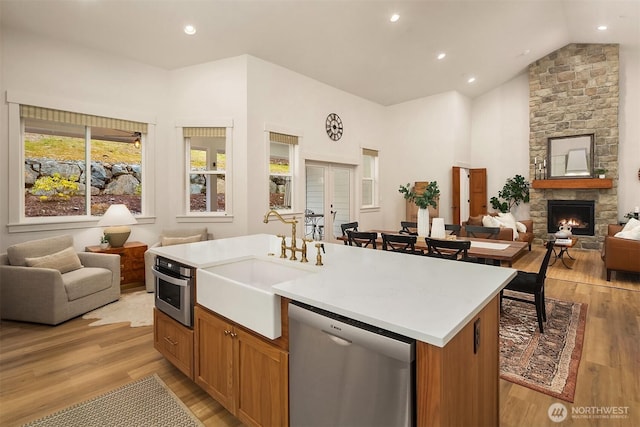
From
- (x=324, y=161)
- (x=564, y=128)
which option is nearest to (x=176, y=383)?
(x=324, y=161)

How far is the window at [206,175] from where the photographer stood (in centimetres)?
515

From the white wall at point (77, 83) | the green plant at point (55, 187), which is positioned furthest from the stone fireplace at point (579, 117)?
the green plant at point (55, 187)

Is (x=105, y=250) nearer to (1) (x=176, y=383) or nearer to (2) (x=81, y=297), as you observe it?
(2) (x=81, y=297)

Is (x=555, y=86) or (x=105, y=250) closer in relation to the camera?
(x=105, y=250)

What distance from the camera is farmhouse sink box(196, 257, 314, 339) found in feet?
4.75

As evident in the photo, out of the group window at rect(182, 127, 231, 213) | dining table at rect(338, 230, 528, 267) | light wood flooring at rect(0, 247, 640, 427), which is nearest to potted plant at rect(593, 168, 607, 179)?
light wood flooring at rect(0, 247, 640, 427)

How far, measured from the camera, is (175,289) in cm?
209

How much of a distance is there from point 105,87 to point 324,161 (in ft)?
11.9

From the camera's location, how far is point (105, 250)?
411 centimetres

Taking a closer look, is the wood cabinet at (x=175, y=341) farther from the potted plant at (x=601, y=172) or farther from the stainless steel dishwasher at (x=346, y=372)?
the potted plant at (x=601, y=172)

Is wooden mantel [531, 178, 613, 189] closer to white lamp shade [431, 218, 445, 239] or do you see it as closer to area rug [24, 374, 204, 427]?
white lamp shade [431, 218, 445, 239]

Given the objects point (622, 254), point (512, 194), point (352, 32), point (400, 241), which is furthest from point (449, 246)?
point (512, 194)

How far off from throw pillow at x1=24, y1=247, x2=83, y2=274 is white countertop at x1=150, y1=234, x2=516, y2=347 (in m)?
2.09

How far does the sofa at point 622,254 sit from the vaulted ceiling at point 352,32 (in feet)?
12.7
